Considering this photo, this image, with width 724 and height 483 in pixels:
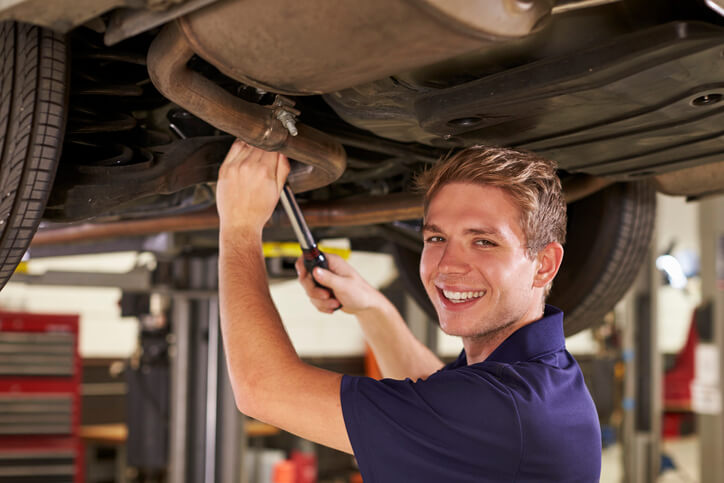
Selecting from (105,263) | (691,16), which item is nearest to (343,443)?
(691,16)

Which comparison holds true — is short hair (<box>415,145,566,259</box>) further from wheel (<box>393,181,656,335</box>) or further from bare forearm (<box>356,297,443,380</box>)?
wheel (<box>393,181,656,335</box>)

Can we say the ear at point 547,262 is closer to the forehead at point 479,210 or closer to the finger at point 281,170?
the forehead at point 479,210

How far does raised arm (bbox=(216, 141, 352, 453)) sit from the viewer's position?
0.99m

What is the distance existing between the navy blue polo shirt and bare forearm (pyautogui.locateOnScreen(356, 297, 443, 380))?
53 cm

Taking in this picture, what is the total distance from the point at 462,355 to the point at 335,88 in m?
0.63

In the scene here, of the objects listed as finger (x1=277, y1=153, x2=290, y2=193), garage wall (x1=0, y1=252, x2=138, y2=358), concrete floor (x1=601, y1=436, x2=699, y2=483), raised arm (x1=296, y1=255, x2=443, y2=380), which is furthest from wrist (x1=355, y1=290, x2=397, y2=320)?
concrete floor (x1=601, y1=436, x2=699, y2=483)

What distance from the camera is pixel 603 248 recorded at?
1.71 m

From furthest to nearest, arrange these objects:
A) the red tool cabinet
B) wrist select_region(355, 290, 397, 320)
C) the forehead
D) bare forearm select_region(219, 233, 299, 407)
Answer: the red tool cabinet → wrist select_region(355, 290, 397, 320) → the forehead → bare forearm select_region(219, 233, 299, 407)

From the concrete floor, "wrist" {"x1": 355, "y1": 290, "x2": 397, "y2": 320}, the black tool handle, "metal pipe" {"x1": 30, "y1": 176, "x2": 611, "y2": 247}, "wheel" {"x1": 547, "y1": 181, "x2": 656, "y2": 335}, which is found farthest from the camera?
the concrete floor

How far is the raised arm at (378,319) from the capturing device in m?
1.41

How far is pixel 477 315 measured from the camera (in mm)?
1142

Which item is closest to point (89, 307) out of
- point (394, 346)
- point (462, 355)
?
point (394, 346)

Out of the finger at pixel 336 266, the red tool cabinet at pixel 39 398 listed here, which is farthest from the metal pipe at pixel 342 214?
the red tool cabinet at pixel 39 398

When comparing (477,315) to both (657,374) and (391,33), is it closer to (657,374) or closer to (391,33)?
(391,33)
